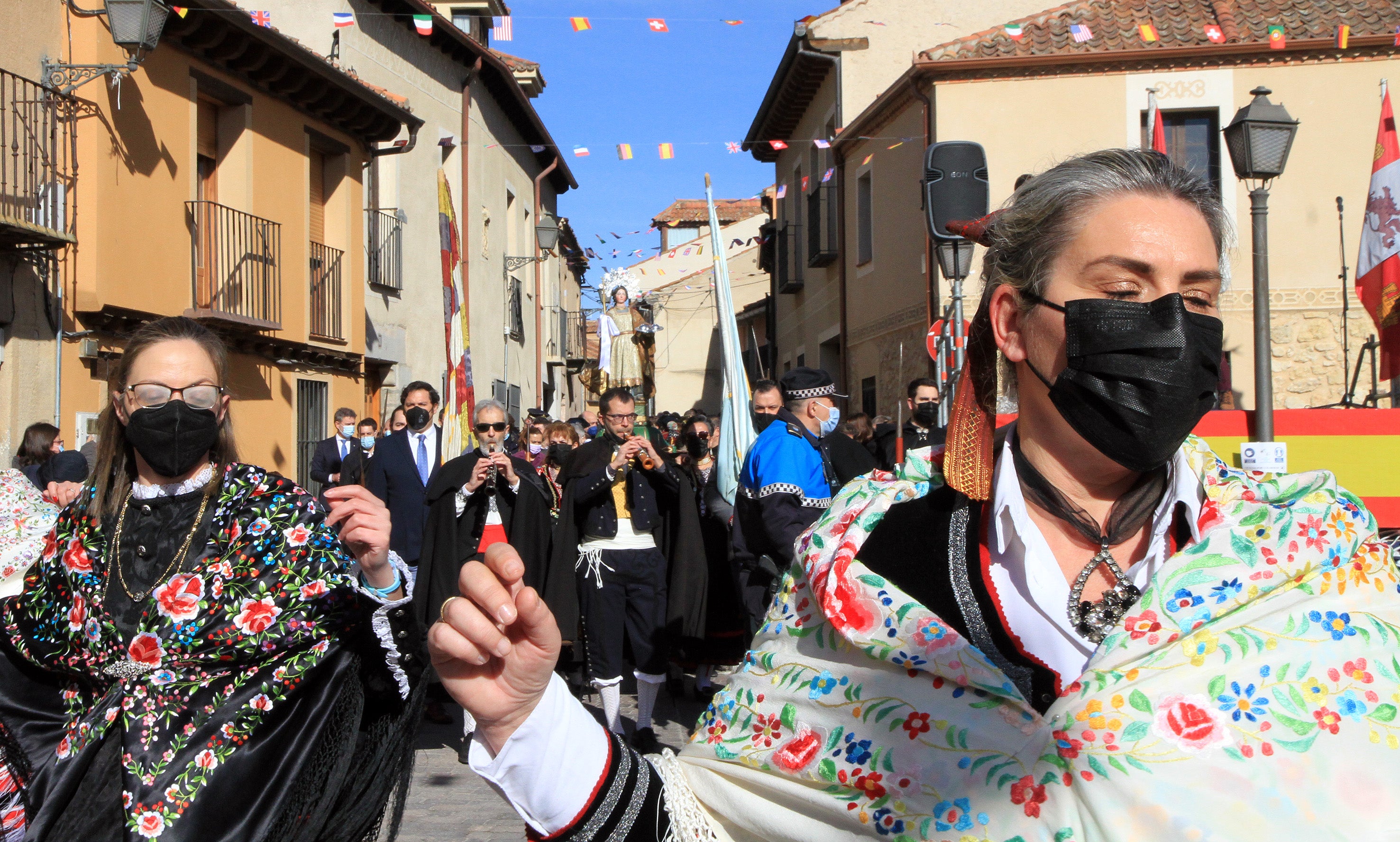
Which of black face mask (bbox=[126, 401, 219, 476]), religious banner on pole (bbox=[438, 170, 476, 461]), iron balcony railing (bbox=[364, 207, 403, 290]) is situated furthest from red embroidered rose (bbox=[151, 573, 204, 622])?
iron balcony railing (bbox=[364, 207, 403, 290])

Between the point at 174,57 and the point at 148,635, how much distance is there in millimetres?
10962

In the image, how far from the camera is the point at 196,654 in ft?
9.25

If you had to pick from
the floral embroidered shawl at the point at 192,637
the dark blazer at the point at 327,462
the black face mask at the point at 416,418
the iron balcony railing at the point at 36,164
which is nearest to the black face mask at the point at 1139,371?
the floral embroidered shawl at the point at 192,637

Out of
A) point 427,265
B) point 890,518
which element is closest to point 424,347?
point 427,265

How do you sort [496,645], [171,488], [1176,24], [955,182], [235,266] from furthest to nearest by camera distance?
[1176,24] → [235,266] → [955,182] → [171,488] → [496,645]

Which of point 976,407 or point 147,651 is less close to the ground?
point 976,407

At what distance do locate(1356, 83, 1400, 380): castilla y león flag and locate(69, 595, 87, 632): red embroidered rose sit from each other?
8559mm

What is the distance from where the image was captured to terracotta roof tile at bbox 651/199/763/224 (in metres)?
36.8

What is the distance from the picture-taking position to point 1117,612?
1683 millimetres

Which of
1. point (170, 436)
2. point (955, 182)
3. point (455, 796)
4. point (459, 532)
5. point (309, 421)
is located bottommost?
point (455, 796)

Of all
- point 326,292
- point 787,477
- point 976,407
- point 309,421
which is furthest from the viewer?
point 326,292

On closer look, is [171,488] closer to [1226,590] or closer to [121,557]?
[121,557]

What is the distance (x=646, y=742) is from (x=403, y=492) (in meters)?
2.53

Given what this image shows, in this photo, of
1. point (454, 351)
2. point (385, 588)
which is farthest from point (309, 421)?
point (385, 588)
